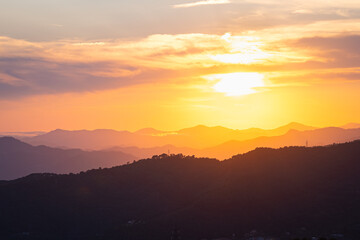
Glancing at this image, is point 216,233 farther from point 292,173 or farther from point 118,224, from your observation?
point 292,173

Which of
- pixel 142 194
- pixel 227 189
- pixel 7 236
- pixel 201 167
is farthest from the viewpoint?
pixel 201 167

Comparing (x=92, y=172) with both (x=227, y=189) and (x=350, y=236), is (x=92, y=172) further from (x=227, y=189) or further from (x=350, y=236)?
(x=350, y=236)

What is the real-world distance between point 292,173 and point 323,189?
9.15 meters

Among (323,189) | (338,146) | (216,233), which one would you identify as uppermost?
(338,146)

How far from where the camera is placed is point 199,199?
97.6 m

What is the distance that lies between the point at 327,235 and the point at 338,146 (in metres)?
38.9

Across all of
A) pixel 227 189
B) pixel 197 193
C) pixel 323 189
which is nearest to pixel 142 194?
pixel 197 193

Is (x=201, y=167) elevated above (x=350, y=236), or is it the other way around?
(x=201, y=167)

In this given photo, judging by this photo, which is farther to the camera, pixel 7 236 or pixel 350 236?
pixel 7 236

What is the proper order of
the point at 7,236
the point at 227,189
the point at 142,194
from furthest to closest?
the point at 142,194 < the point at 227,189 < the point at 7,236

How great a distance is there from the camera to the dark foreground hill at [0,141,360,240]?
271 feet

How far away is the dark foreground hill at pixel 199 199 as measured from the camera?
8275cm

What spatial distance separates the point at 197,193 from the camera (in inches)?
4013

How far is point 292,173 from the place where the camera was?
100188mm
